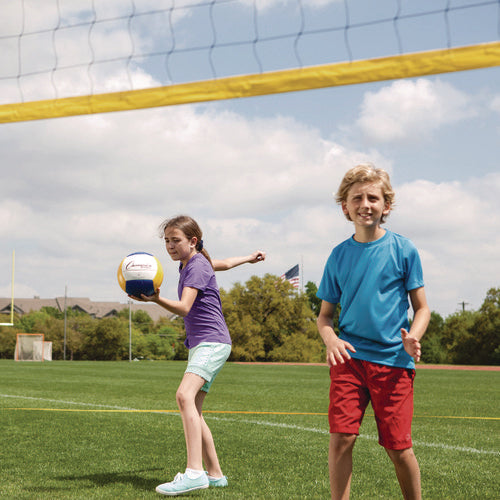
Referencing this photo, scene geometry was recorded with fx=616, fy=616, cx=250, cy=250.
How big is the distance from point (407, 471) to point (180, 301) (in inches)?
71.3

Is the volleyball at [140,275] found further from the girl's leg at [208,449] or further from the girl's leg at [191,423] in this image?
the girl's leg at [208,449]

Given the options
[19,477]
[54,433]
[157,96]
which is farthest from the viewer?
[54,433]

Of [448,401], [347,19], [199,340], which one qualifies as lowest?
[448,401]

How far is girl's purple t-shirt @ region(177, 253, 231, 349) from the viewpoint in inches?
170

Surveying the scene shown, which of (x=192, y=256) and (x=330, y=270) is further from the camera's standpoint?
(x=192, y=256)

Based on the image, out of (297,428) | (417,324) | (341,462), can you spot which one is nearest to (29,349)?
(297,428)

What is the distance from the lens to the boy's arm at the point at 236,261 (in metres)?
4.93

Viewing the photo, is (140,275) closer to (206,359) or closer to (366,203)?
(206,359)

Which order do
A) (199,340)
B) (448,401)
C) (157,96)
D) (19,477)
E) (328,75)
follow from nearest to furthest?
(199,340) → (19,477) → (328,75) → (157,96) → (448,401)

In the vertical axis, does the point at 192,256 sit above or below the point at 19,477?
above

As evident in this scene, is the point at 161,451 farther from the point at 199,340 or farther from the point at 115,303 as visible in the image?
the point at 115,303

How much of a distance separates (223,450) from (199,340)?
6.39 ft

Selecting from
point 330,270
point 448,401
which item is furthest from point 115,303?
point 330,270

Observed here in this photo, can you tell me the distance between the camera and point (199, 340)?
14.2 feet
